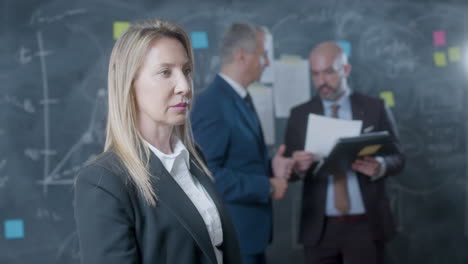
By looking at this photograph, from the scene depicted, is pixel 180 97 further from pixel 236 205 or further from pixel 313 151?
pixel 313 151

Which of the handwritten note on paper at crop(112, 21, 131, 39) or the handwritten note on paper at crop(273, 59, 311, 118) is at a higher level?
the handwritten note on paper at crop(112, 21, 131, 39)

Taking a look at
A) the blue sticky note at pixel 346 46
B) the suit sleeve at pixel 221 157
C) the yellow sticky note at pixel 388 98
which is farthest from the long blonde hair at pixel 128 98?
the yellow sticky note at pixel 388 98

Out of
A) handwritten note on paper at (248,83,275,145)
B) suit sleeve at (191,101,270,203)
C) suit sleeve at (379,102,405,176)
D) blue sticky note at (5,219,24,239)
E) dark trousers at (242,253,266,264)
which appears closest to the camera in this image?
suit sleeve at (191,101,270,203)

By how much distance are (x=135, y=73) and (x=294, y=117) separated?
5.21 ft

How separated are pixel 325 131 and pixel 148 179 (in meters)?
1.48

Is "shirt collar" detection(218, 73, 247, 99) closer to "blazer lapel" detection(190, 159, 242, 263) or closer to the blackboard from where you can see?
the blackboard

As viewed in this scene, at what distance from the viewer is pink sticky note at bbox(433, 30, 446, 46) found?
335cm

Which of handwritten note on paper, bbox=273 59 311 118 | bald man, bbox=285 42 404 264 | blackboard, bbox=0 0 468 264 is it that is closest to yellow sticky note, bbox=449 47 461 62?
blackboard, bbox=0 0 468 264

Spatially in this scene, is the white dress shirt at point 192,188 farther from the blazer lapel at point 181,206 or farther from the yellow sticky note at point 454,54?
the yellow sticky note at point 454,54

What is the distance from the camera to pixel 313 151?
2344mm

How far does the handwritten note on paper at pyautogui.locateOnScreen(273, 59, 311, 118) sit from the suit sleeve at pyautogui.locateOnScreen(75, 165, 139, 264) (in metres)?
2.09

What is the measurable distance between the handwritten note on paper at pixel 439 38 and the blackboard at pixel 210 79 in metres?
0.03

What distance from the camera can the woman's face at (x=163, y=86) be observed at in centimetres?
106

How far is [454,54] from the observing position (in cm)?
340
